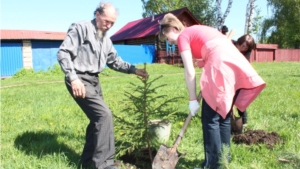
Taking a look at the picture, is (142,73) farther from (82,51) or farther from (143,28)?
(143,28)

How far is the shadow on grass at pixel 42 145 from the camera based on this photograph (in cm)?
325

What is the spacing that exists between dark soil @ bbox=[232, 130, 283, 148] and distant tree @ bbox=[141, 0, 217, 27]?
3783 cm

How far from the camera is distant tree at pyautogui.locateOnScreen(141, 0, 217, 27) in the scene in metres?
40.1

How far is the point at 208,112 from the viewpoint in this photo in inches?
102

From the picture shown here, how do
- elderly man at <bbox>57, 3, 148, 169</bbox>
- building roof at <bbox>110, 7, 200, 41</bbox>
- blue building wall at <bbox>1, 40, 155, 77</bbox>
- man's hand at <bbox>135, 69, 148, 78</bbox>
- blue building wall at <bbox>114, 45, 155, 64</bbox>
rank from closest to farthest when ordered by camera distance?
elderly man at <bbox>57, 3, 148, 169</bbox>
man's hand at <bbox>135, 69, 148, 78</bbox>
blue building wall at <bbox>1, 40, 155, 77</bbox>
blue building wall at <bbox>114, 45, 155, 64</bbox>
building roof at <bbox>110, 7, 200, 41</bbox>

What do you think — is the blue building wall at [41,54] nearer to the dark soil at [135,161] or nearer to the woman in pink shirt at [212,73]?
the dark soil at [135,161]

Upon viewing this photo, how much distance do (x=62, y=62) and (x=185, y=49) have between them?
1.10 metres

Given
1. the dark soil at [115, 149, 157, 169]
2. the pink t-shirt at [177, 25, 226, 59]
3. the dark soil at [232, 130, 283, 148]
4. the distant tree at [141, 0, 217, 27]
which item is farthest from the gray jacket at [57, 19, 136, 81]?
the distant tree at [141, 0, 217, 27]

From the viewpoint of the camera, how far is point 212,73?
2.43 metres

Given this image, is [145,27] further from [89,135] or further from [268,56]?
[89,135]

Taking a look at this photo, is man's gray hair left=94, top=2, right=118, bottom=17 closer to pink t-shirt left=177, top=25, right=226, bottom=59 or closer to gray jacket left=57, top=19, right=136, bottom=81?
gray jacket left=57, top=19, right=136, bottom=81

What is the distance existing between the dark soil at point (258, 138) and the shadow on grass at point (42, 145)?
1960mm

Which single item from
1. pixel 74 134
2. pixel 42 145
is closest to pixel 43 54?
pixel 74 134

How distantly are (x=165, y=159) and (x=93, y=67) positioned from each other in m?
1.13
